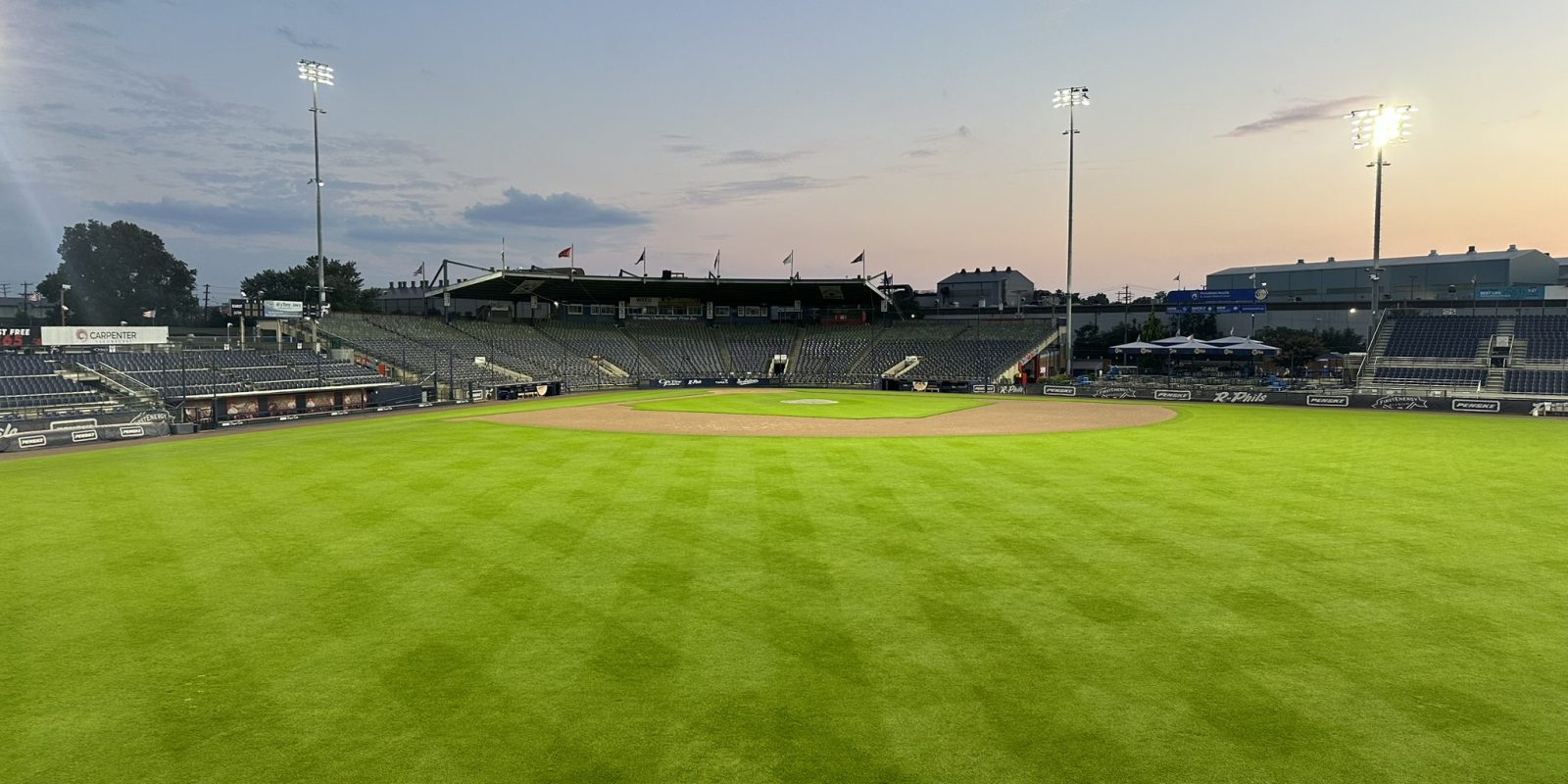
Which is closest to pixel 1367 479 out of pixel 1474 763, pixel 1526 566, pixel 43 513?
pixel 1526 566

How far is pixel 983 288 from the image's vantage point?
12275 cm

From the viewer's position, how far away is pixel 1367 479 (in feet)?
73.5

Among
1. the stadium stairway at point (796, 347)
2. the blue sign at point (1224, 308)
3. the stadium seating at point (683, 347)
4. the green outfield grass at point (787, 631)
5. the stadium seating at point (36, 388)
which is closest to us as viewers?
the green outfield grass at point (787, 631)

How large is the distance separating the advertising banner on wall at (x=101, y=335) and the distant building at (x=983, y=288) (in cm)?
9176

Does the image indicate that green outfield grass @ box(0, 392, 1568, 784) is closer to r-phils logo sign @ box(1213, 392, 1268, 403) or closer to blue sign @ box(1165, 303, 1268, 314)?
r-phils logo sign @ box(1213, 392, 1268, 403)

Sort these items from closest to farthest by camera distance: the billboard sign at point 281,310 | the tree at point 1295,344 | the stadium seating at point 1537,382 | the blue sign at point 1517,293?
the stadium seating at point 1537,382
the billboard sign at point 281,310
the blue sign at point 1517,293
the tree at point 1295,344

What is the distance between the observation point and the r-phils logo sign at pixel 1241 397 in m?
52.8

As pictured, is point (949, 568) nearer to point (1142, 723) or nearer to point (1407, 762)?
point (1142, 723)

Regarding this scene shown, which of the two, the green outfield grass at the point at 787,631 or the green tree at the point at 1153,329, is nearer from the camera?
the green outfield grass at the point at 787,631

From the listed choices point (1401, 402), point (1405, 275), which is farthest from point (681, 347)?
point (1405, 275)

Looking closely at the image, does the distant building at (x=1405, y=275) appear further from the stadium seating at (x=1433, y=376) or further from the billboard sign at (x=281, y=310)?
the billboard sign at (x=281, y=310)

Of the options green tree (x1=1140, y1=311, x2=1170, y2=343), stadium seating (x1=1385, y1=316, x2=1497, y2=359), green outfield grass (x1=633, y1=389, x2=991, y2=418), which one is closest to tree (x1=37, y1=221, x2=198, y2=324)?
green outfield grass (x1=633, y1=389, x2=991, y2=418)

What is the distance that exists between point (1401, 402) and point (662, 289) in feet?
214

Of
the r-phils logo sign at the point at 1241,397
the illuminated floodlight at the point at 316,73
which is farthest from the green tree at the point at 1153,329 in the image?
the illuminated floodlight at the point at 316,73
